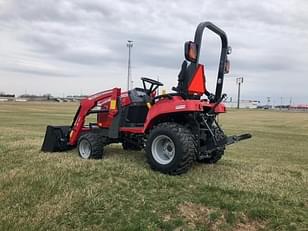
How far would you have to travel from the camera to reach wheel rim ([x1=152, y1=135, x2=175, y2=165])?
7.37 m

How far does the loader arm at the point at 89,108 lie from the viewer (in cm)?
885

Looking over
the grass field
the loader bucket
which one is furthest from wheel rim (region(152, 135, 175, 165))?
the loader bucket

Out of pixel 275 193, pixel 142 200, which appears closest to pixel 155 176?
pixel 142 200

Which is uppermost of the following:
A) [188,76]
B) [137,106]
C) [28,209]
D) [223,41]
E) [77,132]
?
[223,41]

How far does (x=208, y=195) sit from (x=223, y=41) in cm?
361

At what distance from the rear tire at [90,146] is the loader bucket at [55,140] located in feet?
2.82

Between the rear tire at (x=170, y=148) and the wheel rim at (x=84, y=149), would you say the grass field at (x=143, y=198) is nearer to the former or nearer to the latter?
the rear tire at (x=170, y=148)

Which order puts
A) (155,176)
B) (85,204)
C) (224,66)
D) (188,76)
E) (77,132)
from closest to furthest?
(85,204), (155,176), (188,76), (224,66), (77,132)

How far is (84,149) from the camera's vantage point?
9.02 metres

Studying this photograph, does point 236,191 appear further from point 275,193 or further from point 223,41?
point 223,41

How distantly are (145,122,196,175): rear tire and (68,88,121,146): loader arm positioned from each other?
165 cm

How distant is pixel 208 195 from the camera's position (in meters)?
6.09

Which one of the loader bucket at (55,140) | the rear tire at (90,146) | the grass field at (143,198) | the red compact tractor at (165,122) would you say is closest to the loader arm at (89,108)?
the red compact tractor at (165,122)

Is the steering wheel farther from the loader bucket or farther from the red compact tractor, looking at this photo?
the loader bucket
